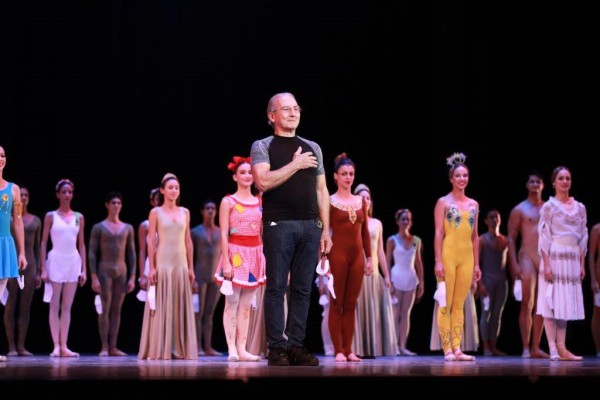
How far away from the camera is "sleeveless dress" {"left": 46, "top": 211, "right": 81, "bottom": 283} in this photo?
8.38m

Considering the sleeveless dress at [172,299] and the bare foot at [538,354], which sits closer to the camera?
the sleeveless dress at [172,299]

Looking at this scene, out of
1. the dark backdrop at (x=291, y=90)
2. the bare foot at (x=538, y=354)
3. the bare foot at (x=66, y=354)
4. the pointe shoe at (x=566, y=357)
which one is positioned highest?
the dark backdrop at (x=291, y=90)

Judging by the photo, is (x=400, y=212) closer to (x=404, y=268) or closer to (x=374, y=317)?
(x=404, y=268)

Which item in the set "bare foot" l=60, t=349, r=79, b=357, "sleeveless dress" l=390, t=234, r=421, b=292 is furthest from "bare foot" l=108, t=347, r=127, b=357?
"sleeveless dress" l=390, t=234, r=421, b=292

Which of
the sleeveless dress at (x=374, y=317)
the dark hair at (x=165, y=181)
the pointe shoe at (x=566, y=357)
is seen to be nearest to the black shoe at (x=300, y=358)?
the pointe shoe at (x=566, y=357)

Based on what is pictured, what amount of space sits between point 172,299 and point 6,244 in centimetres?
192

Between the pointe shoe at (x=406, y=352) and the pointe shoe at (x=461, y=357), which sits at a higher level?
the pointe shoe at (x=461, y=357)

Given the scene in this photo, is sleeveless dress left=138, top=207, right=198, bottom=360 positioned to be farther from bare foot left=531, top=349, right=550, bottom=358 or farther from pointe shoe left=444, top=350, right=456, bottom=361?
bare foot left=531, top=349, right=550, bottom=358

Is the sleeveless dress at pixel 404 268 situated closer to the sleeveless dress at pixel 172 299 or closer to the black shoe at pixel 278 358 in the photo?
the sleeveless dress at pixel 172 299

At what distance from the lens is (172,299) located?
7.55m

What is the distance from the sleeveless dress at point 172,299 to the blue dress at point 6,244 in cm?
164

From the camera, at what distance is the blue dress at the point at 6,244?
5.85 m

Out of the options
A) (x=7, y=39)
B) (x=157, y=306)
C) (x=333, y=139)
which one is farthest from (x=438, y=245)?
(x=7, y=39)

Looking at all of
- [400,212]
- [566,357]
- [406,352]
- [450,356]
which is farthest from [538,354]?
[400,212]
